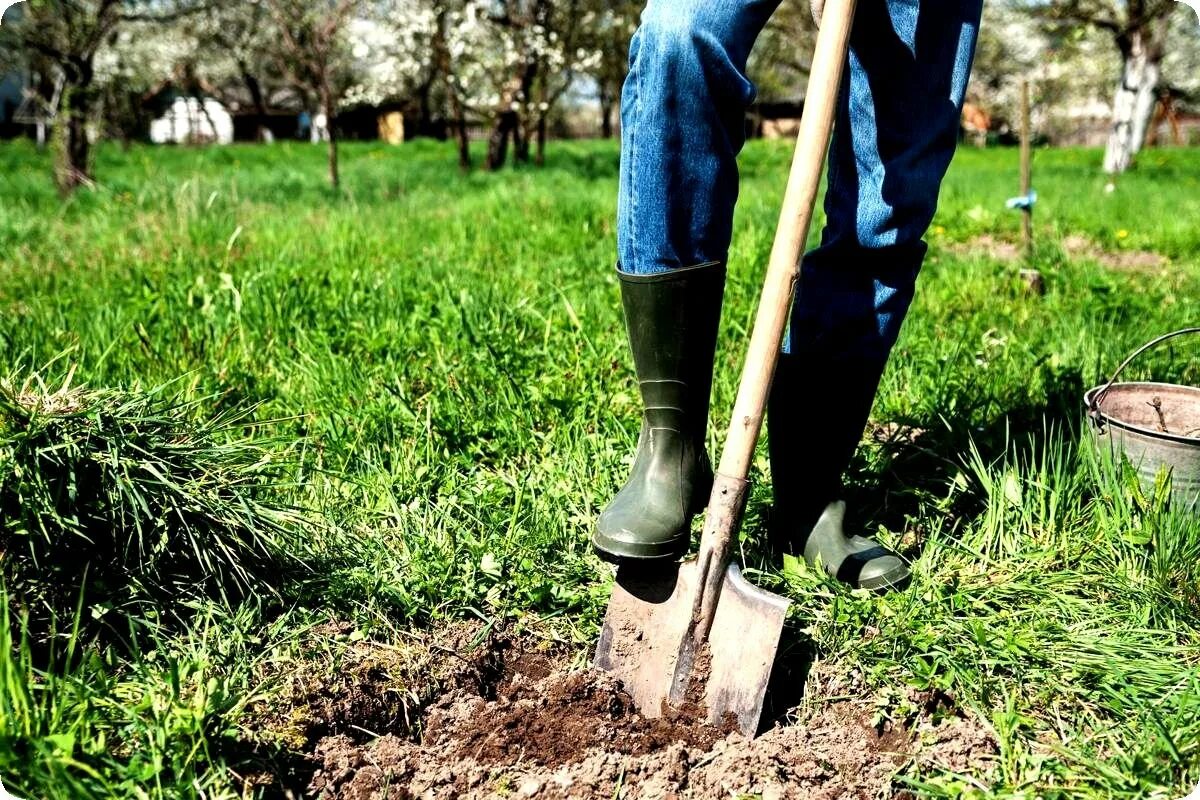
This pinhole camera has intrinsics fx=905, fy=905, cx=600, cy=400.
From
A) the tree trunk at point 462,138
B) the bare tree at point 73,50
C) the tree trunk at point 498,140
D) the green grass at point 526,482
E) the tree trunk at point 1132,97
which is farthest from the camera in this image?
the tree trunk at point 1132,97

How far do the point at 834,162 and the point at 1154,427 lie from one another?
1.28 metres

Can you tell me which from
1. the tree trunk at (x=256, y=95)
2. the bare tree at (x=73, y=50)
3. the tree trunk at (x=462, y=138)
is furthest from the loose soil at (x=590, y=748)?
the tree trunk at (x=256, y=95)

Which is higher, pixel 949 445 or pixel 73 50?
pixel 73 50

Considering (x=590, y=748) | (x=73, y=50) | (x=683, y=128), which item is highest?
(x=73, y=50)

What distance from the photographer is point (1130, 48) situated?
1606 cm

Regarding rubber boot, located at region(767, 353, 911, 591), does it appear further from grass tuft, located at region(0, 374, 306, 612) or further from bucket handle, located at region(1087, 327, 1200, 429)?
grass tuft, located at region(0, 374, 306, 612)

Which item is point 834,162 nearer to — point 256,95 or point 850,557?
point 850,557

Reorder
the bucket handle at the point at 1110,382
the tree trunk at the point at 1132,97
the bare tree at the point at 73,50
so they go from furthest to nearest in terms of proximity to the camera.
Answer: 1. the tree trunk at the point at 1132,97
2. the bare tree at the point at 73,50
3. the bucket handle at the point at 1110,382

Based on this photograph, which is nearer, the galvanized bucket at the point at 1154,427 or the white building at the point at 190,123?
the galvanized bucket at the point at 1154,427

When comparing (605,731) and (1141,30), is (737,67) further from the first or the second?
(1141,30)

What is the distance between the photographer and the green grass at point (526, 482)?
4.58 ft

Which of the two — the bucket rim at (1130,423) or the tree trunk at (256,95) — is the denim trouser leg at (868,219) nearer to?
the bucket rim at (1130,423)

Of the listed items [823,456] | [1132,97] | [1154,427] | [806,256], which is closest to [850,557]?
[823,456]

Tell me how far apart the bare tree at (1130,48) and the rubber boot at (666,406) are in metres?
15.4
